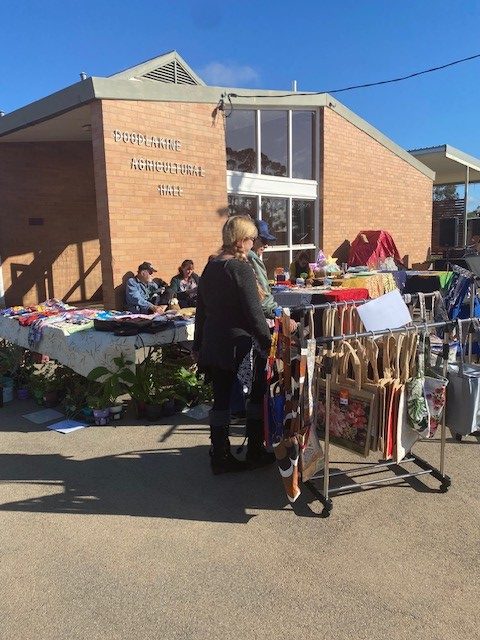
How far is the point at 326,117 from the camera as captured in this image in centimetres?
1111

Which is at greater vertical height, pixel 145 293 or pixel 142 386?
pixel 145 293

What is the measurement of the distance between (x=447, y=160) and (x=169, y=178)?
1253 centimetres

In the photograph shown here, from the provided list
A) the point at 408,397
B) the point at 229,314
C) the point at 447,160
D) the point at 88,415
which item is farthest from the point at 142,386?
the point at 447,160

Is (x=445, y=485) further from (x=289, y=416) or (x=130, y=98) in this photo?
(x=130, y=98)

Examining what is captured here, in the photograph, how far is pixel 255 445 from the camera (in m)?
3.89

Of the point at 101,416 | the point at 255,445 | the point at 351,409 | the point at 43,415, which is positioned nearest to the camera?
the point at 351,409

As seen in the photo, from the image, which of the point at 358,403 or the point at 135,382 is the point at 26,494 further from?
the point at 358,403

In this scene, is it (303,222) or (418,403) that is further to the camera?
(303,222)

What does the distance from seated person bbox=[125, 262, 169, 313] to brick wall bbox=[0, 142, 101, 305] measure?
397cm

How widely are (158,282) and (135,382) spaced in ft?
10.1

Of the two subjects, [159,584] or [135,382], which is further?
[135,382]

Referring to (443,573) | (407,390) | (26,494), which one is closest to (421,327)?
(407,390)

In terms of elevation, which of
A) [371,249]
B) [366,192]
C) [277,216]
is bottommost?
[371,249]

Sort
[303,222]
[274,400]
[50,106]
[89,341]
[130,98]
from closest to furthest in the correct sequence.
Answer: [274,400] < [89,341] < [130,98] < [50,106] < [303,222]
